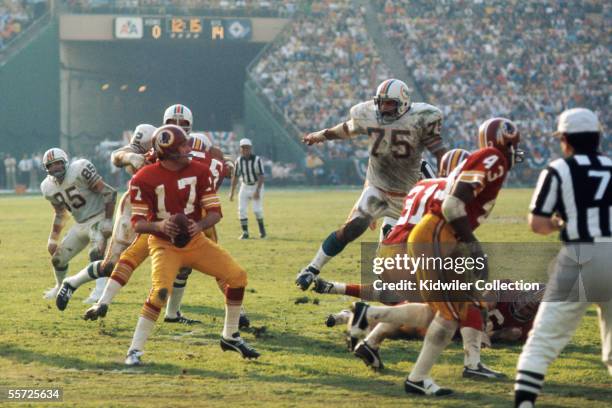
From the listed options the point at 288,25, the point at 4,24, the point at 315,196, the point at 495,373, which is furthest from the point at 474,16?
the point at 495,373

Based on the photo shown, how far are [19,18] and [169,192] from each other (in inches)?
1604

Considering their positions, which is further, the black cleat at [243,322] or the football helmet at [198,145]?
the football helmet at [198,145]

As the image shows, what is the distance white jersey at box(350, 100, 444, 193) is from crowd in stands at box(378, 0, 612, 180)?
34.3 meters

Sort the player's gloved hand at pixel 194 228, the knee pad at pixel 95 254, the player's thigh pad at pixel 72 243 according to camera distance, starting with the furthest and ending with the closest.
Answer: the player's thigh pad at pixel 72 243
the knee pad at pixel 95 254
the player's gloved hand at pixel 194 228

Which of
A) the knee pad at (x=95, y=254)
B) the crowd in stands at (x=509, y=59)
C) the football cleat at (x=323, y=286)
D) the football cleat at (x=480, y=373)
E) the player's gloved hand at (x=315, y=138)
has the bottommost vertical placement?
the football cleat at (x=480, y=373)

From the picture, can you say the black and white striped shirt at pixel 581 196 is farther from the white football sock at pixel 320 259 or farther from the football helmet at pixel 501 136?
→ the white football sock at pixel 320 259

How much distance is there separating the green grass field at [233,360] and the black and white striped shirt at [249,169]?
25.1ft

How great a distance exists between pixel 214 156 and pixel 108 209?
5.43 feet

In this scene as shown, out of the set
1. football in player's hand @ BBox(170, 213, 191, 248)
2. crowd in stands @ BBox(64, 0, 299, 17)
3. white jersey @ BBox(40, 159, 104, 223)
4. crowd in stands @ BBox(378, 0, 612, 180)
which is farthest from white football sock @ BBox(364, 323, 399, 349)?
crowd in stands @ BBox(64, 0, 299, 17)

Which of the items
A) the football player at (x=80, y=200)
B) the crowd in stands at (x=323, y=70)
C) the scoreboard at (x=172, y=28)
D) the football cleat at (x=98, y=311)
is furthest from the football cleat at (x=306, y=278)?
the scoreboard at (x=172, y=28)

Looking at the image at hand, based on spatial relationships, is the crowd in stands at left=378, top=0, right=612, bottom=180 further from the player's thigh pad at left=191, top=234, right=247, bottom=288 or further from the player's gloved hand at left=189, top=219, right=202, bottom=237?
the player's gloved hand at left=189, top=219, right=202, bottom=237

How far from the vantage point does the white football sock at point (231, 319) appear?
8617 mm

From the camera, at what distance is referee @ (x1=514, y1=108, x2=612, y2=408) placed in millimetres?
6152

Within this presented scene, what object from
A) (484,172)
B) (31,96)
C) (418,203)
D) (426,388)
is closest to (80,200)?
(418,203)
